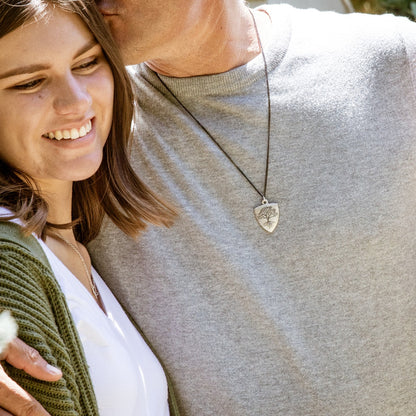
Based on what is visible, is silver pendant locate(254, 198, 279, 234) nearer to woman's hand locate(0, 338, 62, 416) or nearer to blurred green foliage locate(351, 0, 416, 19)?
woman's hand locate(0, 338, 62, 416)

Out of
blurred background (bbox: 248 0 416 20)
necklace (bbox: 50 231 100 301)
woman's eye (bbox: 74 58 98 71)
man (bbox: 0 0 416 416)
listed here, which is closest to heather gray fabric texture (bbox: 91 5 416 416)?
man (bbox: 0 0 416 416)

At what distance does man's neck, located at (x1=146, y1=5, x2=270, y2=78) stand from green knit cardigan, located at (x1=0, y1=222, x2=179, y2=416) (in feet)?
2.43

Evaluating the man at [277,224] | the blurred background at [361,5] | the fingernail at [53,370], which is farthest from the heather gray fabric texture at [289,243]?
the blurred background at [361,5]

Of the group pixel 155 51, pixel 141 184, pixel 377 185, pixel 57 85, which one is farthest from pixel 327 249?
pixel 57 85

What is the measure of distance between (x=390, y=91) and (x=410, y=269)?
0.50 meters

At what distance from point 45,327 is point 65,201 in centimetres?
51

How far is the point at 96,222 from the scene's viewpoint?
2.20m

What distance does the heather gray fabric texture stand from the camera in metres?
2.16

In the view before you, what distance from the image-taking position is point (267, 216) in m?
2.19

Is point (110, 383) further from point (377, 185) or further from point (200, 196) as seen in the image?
point (377, 185)

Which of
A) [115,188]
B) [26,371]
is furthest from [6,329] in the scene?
[115,188]

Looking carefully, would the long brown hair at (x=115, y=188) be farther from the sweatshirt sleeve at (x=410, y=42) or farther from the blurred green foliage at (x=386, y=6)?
the blurred green foliage at (x=386, y=6)

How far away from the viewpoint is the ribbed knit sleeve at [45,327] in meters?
1.60

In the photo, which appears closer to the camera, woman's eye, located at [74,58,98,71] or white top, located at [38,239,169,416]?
white top, located at [38,239,169,416]
